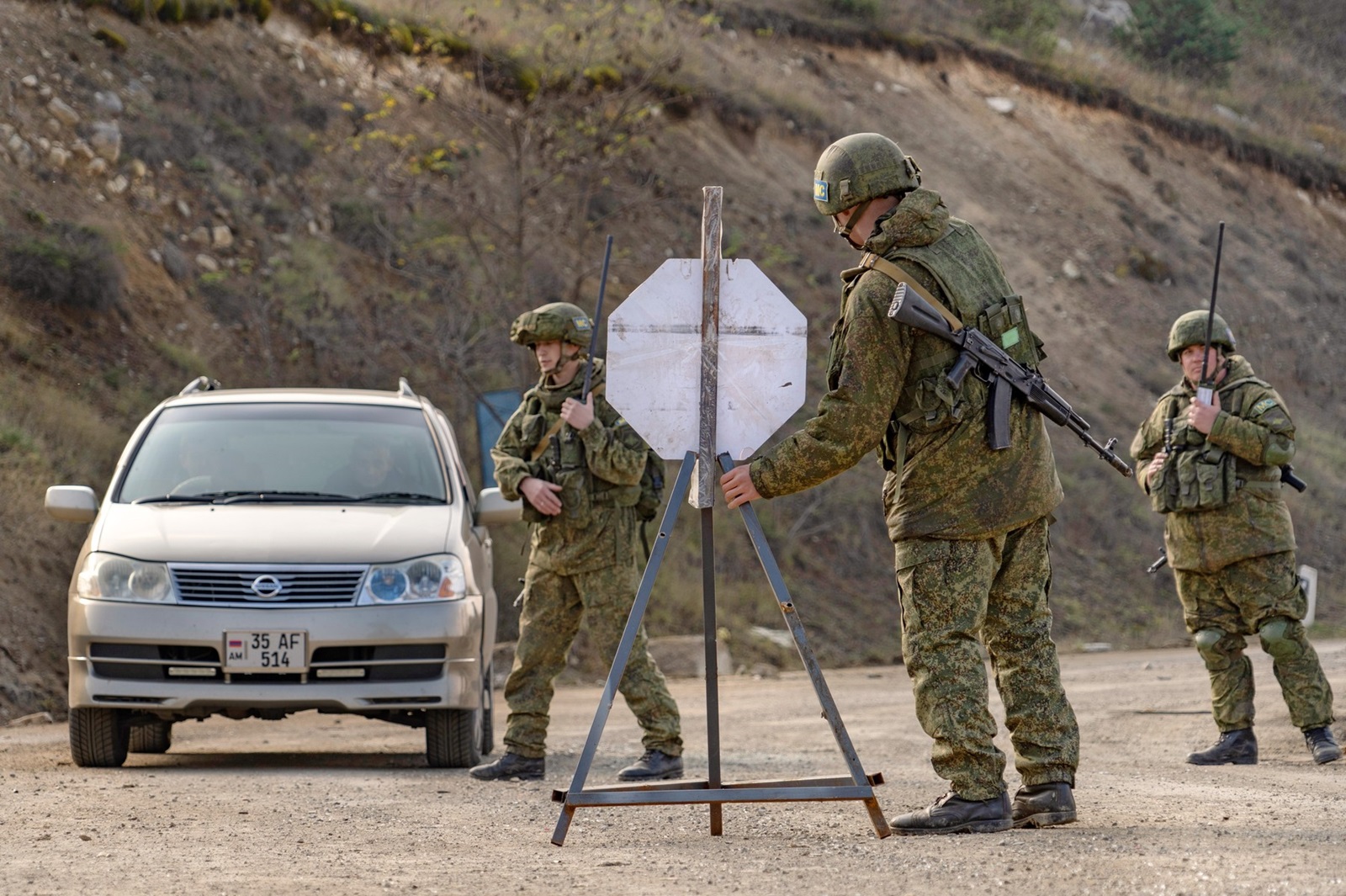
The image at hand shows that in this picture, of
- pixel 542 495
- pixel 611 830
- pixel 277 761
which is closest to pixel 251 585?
pixel 542 495

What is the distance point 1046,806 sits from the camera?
5840mm

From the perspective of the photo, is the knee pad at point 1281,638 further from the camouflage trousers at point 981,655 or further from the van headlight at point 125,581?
the van headlight at point 125,581

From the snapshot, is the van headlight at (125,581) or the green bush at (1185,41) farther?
the green bush at (1185,41)

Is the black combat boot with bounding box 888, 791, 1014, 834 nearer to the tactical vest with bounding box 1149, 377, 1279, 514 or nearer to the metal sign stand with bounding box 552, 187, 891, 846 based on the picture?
the metal sign stand with bounding box 552, 187, 891, 846

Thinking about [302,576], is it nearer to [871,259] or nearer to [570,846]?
[570,846]

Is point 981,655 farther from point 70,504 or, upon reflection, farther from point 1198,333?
point 70,504

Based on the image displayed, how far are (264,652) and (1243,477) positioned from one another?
4.98m

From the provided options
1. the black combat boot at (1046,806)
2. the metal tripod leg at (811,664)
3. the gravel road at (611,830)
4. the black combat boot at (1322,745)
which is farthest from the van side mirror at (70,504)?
the black combat boot at (1322,745)

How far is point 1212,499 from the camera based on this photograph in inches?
354

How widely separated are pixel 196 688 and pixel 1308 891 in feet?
17.2

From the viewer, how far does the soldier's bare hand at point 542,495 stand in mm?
7941

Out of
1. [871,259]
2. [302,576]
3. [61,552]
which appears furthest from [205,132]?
[871,259]

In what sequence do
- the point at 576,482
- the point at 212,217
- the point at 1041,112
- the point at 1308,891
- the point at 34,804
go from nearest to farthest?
the point at 1308,891 < the point at 34,804 < the point at 576,482 < the point at 212,217 < the point at 1041,112

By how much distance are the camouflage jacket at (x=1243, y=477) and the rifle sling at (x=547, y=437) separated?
3.02 metres
